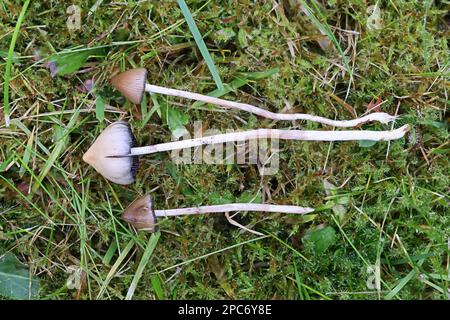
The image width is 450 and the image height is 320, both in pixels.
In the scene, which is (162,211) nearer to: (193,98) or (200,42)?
(193,98)

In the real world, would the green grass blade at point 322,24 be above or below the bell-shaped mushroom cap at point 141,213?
above

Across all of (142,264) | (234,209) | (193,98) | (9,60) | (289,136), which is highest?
(9,60)

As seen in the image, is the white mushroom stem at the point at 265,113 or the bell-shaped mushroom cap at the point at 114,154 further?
the white mushroom stem at the point at 265,113

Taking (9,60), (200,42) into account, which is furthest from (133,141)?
(9,60)

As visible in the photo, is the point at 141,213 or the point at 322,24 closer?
the point at 141,213

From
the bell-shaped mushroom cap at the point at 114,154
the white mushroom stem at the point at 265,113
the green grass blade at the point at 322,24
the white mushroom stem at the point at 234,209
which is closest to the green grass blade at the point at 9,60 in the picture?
the bell-shaped mushroom cap at the point at 114,154

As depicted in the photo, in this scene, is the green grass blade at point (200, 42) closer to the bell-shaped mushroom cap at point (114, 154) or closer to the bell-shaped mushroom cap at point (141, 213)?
the bell-shaped mushroom cap at point (114, 154)
